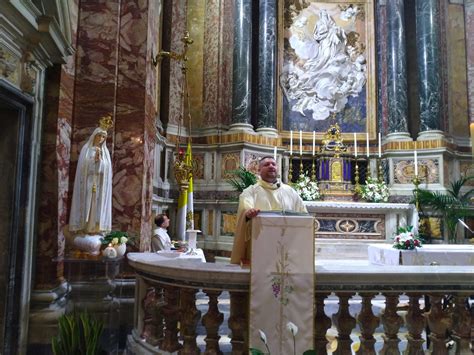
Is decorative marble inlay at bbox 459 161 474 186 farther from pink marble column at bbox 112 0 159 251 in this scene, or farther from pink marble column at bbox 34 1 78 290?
pink marble column at bbox 34 1 78 290

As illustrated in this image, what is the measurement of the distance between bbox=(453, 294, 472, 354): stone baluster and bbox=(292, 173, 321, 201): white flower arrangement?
23.2ft

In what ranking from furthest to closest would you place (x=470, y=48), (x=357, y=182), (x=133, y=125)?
(x=470, y=48), (x=357, y=182), (x=133, y=125)

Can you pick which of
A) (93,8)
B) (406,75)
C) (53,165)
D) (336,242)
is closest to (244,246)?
(53,165)

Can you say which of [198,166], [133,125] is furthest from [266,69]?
[133,125]

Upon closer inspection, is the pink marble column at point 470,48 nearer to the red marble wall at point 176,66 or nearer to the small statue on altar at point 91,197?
the red marble wall at point 176,66

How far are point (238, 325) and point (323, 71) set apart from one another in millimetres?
10509

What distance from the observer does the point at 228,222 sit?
10.4 m

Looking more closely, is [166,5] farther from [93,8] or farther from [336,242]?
[336,242]

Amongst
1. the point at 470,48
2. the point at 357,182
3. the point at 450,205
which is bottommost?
the point at 450,205

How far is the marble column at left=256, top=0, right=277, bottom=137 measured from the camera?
11.3 metres

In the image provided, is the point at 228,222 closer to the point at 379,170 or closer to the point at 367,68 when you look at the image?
the point at 379,170

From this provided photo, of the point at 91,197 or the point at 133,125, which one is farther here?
the point at 133,125

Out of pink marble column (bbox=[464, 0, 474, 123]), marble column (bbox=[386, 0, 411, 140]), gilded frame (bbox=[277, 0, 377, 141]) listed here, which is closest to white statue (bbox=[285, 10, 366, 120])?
gilded frame (bbox=[277, 0, 377, 141])

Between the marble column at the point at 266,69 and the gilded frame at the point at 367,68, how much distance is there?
0.75m
